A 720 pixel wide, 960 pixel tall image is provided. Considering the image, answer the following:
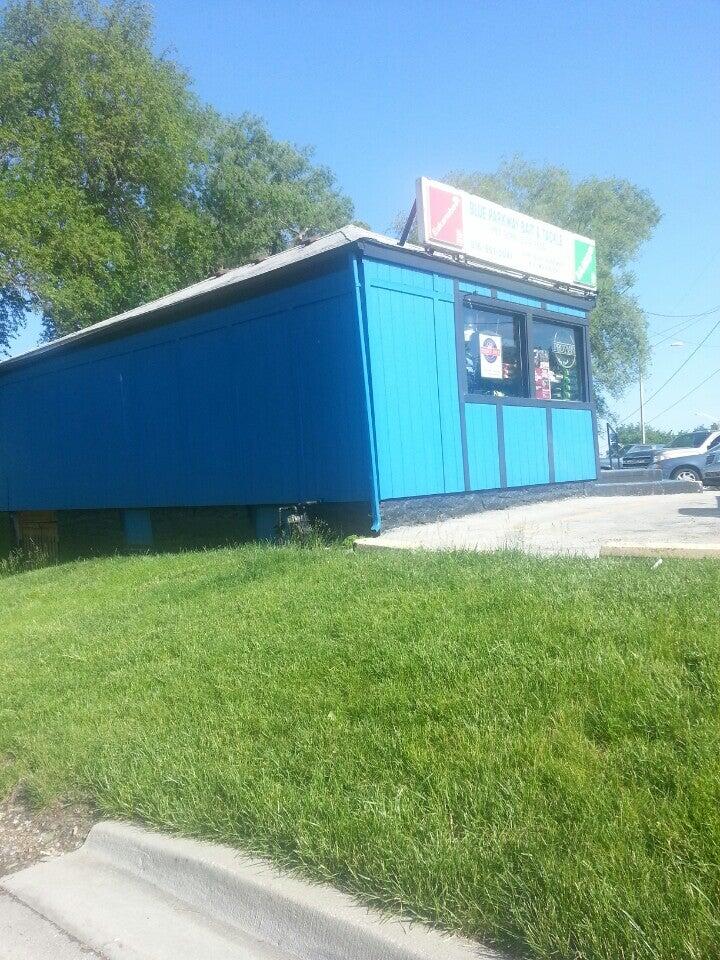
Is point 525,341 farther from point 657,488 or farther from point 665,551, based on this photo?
point 665,551

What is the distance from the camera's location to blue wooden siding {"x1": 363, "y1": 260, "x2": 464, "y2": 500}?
9.54 metres

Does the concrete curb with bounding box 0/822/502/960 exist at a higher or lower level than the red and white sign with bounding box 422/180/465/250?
lower

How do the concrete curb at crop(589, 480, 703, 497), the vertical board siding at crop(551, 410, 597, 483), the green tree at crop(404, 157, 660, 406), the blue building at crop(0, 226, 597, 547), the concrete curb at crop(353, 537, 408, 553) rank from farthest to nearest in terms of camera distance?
1. the green tree at crop(404, 157, 660, 406)
2. the vertical board siding at crop(551, 410, 597, 483)
3. the concrete curb at crop(589, 480, 703, 497)
4. the blue building at crop(0, 226, 597, 547)
5. the concrete curb at crop(353, 537, 408, 553)

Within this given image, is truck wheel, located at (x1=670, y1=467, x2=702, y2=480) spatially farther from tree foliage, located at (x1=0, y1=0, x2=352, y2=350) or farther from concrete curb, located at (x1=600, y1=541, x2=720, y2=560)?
concrete curb, located at (x1=600, y1=541, x2=720, y2=560)

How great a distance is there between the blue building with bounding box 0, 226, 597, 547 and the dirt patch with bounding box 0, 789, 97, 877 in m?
5.46

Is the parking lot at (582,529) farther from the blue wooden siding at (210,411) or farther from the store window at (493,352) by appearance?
the store window at (493,352)

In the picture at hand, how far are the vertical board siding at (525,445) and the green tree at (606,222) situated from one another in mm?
20277

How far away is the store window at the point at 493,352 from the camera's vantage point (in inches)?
432

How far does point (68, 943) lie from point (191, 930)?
0.51 meters

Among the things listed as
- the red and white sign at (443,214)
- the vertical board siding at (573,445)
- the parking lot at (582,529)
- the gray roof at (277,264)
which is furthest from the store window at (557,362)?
the gray roof at (277,264)

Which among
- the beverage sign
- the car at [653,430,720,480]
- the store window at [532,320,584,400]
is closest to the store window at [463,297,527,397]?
the store window at [532,320,584,400]

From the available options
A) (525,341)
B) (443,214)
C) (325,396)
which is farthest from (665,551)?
(525,341)

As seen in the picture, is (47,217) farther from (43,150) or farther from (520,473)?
(520,473)

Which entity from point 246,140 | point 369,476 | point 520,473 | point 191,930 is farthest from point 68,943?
point 246,140
